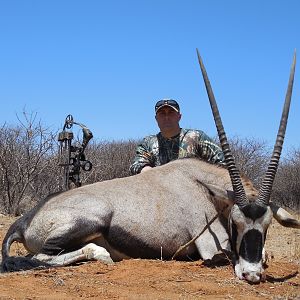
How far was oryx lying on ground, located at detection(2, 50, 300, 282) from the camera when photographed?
4.97 m

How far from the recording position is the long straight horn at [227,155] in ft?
15.7

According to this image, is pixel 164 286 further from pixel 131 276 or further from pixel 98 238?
pixel 98 238

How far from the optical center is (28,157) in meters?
14.0

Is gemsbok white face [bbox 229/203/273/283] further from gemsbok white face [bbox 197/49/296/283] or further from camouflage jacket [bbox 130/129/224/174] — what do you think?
camouflage jacket [bbox 130/129/224/174]

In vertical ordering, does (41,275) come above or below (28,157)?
below

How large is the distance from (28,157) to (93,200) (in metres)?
9.06

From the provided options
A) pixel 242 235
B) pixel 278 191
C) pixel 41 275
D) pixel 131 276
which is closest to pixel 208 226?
pixel 242 235

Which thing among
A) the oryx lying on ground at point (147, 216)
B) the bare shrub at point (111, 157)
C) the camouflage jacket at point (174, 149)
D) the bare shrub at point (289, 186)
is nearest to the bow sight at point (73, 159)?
the camouflage jacket at point (174, 149)

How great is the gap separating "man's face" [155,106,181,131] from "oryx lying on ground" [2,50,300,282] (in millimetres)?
1140

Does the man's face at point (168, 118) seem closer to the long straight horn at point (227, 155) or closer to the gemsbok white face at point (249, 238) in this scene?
the long straight horn at point (227, 155)

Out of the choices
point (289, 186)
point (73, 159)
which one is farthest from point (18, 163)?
point (289, 186)

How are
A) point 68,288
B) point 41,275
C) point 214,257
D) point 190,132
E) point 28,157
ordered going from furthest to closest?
1. point 28,157
2. point 190,132
3. point 214,257
4. point 41,275
5. point 68,288

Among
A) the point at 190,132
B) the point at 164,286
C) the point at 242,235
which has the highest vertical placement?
the point at 190,132

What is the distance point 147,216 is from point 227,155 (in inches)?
39.0
